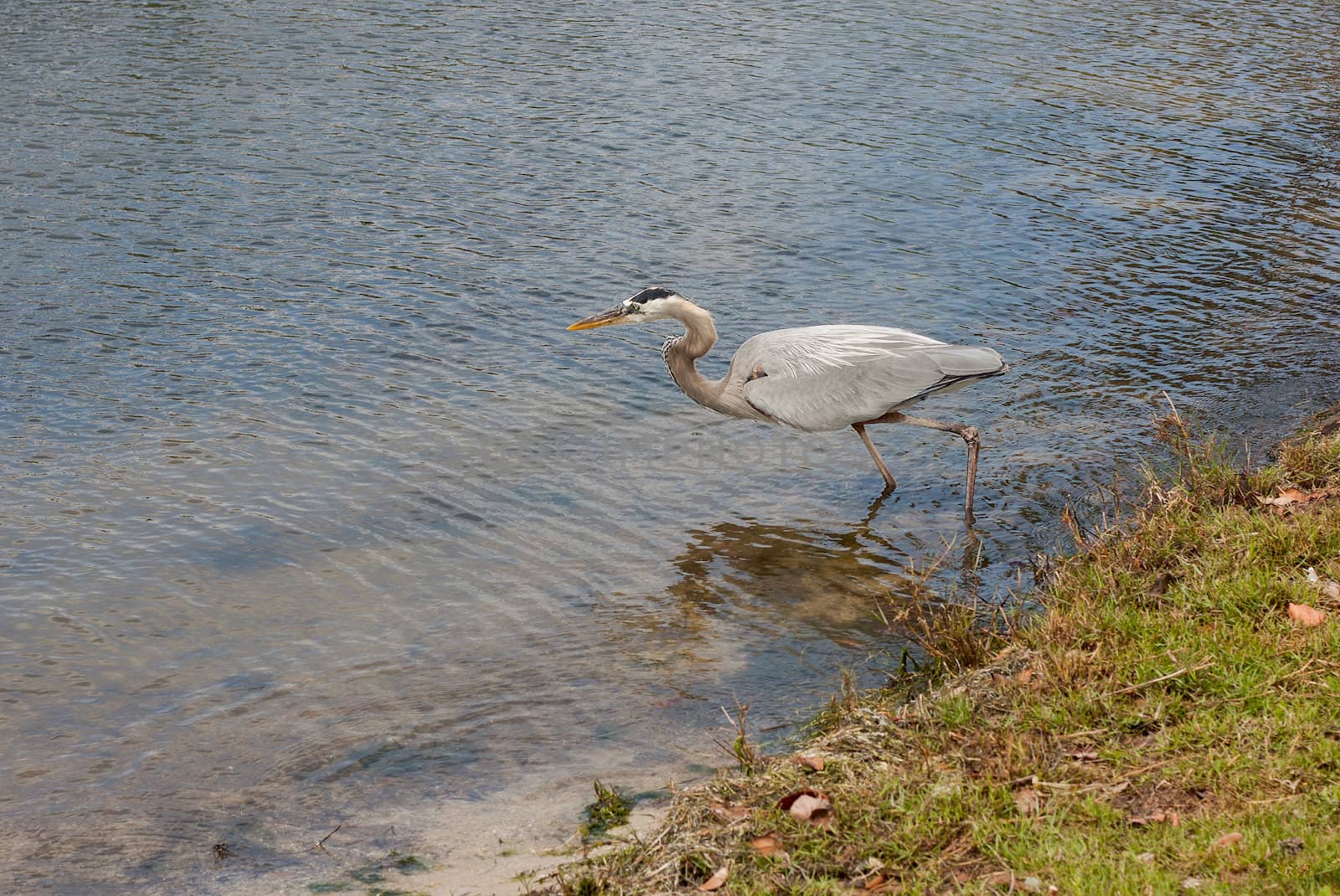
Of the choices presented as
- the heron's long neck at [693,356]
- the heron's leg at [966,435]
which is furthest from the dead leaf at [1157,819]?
the heron's long neck at [693,356]

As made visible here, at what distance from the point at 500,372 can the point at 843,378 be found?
2700mm

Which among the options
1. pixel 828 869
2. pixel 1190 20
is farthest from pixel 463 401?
pixel 1190 20

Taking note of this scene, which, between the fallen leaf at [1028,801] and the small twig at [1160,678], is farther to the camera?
the small twig at [1160,678]

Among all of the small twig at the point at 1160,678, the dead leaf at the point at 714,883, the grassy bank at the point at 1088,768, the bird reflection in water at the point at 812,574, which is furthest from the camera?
the bird reflection in water at the point at 812,574

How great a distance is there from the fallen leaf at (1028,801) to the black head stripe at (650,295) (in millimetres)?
5018

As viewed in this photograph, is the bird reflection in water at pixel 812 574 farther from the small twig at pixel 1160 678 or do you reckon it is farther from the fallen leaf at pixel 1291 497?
the small twig at pixel 1160 678

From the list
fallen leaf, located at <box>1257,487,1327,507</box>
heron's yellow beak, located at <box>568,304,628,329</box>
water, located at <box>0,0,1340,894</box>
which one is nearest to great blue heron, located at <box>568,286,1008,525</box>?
water, located at <box>0,0,1340,894</box>

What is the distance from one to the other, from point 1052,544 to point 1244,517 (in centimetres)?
144

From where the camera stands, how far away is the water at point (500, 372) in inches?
225

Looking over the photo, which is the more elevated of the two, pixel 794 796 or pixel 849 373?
pixel 849 373

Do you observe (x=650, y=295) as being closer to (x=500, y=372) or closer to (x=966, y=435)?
(x=500, y=372)

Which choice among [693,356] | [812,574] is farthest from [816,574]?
[693,356]

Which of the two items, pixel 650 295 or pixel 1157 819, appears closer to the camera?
pixel 1157 819

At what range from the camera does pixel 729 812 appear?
4430mm
